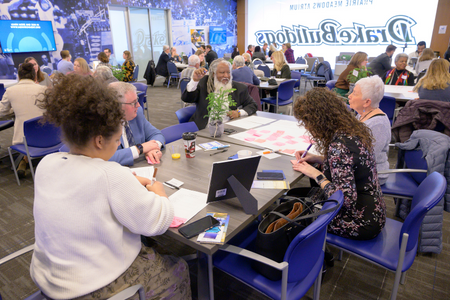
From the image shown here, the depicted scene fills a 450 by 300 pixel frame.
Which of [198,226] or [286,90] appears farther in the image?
[286,90]

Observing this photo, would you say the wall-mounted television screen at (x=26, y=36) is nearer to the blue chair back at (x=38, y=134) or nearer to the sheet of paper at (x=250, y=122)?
the blue chair back at (x=38, y=134)

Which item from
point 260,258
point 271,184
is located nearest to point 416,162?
point 271,184

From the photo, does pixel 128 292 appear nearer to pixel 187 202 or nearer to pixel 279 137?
pixel 187 202

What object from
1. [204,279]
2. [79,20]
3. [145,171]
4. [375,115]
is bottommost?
[204,279]

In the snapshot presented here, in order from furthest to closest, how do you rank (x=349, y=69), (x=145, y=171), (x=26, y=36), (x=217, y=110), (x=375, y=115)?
(x=26, y=36), (x=349, y=69), (x=217, y=110), (x=375, y=115), (x=145, y=171)

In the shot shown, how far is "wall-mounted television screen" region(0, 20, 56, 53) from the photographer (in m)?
7.37

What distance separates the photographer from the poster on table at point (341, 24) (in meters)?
10.1

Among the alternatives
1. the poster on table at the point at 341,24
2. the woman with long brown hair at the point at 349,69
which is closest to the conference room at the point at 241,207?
the woman with long brown hair at the point at 349,69

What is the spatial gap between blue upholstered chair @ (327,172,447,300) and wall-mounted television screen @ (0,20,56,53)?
9.16 meters

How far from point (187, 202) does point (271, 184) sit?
0.50 metres

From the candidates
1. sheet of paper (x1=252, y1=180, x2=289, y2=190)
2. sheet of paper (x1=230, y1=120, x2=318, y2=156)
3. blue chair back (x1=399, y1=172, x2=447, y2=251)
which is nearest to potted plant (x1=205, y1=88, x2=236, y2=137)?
sheet of paper (x1=230, y1=120, x2=318, y2=156)

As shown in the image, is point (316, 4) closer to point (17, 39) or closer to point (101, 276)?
point (17, 39)

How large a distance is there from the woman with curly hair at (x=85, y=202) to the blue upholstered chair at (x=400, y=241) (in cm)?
112

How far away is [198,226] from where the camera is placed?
49.9 inches
